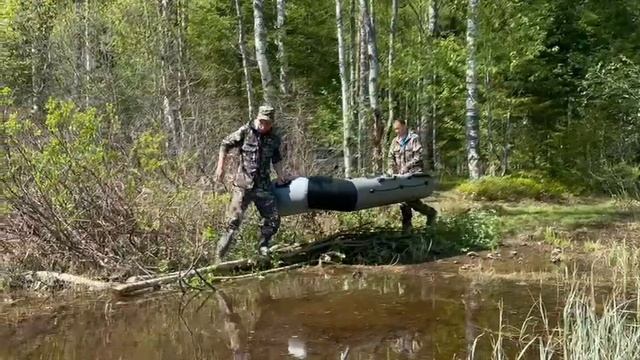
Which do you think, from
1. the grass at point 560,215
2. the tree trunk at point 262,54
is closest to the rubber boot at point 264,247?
the grass at point 560,215

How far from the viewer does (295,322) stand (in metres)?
6.25

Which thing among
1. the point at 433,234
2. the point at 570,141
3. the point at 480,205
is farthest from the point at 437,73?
the point at 433,234

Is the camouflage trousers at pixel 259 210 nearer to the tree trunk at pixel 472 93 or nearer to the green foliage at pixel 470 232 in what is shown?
the green foliage at pixel 470 232

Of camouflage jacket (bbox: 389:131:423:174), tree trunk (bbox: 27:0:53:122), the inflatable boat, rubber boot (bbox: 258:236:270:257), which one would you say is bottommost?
rubber boot (bbox: 258:236:270:257)

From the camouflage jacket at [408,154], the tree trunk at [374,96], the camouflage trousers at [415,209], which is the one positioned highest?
the tree trunk at [374,96]

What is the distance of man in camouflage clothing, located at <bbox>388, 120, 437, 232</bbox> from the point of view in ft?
30.7

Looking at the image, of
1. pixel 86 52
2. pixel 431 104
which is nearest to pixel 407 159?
pixel 431 104

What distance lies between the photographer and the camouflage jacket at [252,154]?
8.01m

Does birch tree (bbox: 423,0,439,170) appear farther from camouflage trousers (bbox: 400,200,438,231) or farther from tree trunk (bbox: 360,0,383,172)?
camouflage trousers (bbox: 400,200,438,231)

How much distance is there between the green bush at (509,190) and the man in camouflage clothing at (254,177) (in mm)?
6018

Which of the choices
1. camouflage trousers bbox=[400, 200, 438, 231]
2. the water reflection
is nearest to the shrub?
the water reflection

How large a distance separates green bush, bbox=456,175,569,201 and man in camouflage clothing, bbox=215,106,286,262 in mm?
6018

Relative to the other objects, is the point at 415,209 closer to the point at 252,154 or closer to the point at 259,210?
the point at 259,210

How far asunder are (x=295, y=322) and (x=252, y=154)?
238 centimetres
